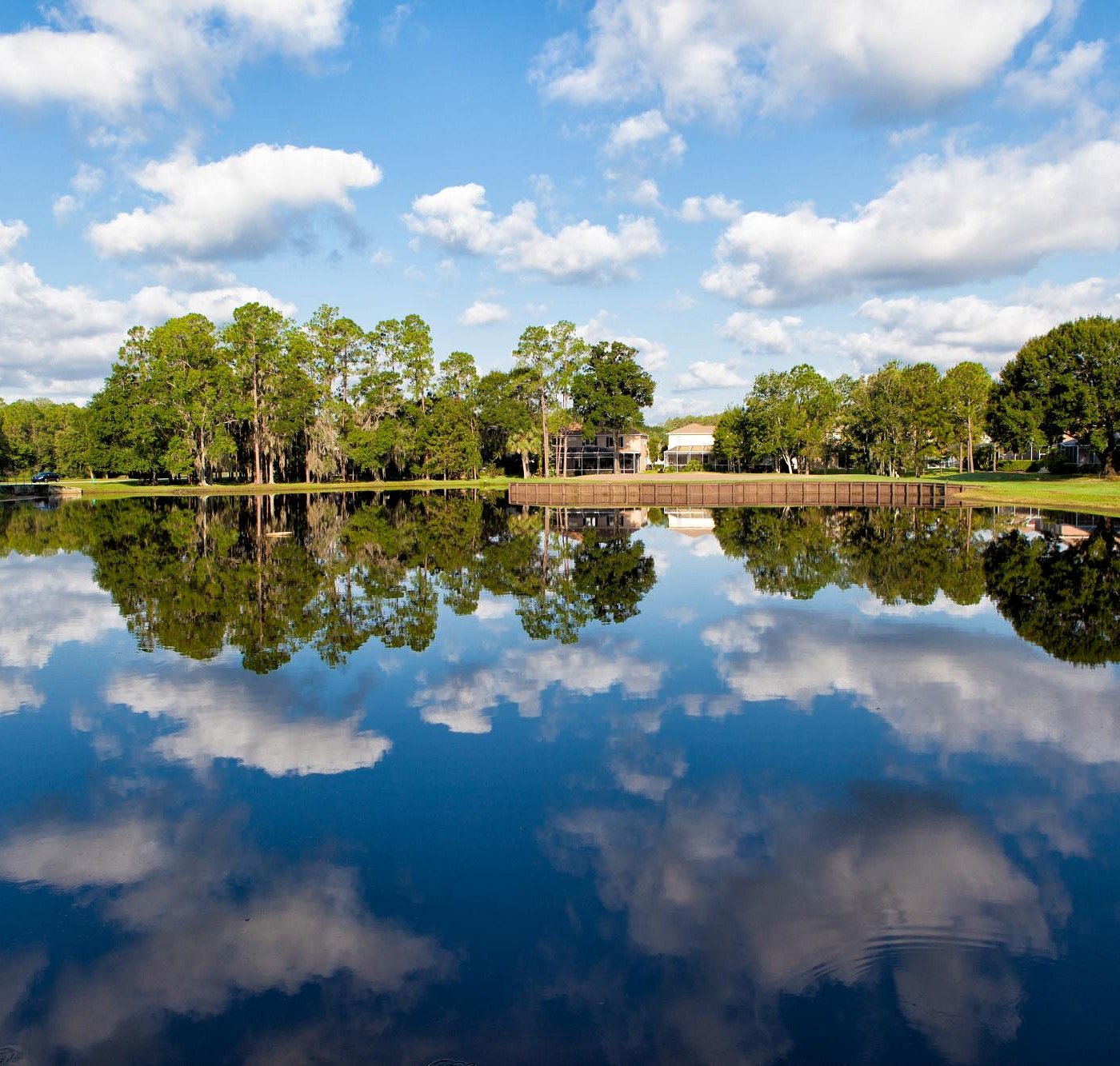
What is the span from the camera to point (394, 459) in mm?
95250

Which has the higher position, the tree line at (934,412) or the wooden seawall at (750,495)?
the tree line at (934,412)

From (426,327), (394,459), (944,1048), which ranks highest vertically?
(426,327)

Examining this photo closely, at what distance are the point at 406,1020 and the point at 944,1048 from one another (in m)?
3.73

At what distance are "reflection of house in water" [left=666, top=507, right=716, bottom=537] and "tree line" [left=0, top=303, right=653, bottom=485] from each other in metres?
37.4

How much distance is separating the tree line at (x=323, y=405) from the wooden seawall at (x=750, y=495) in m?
28.0

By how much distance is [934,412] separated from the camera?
8694 cm

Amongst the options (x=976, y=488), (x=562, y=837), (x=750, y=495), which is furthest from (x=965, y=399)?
(x=562, y=837)

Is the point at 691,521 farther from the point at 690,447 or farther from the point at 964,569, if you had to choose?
the point at 690,447

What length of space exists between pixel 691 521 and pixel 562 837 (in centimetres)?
4082

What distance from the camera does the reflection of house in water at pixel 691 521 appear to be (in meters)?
41.3

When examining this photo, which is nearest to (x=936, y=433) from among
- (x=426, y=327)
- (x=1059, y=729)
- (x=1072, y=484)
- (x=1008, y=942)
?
(x=1072, y=484)

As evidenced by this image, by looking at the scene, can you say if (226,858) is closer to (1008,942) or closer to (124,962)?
(124,962)

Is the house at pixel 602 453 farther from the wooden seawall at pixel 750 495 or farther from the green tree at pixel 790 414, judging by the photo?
the wooden seawall at pixel 750 495

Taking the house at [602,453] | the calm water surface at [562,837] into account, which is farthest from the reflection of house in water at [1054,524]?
the house at [602,453]
